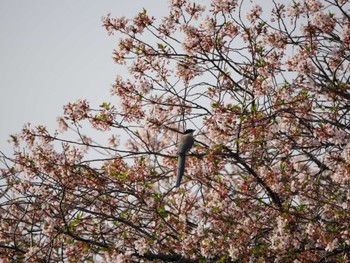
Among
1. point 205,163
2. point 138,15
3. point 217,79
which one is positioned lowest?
point 205,163

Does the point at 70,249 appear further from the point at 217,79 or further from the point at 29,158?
the point at 217,79

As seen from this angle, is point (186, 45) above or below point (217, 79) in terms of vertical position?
above

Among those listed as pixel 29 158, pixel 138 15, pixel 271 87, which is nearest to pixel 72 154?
pixel 29 158

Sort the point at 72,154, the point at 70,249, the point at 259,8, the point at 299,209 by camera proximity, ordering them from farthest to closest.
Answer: the point at 259,8
the point at 72,154
the point at 70,249
the point at 299,209

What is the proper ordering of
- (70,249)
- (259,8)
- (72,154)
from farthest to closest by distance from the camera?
(259,8) < (72,154) < (70,249)

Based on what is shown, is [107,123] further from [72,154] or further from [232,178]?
[232,178]

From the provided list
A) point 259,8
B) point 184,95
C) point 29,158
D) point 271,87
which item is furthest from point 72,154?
point 259,8

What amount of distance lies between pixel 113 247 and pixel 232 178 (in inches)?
101

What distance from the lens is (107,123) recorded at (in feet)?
20.5

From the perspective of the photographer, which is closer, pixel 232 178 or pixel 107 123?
pixel 107 123

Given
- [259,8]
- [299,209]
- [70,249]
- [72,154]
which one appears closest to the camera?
[299,209]

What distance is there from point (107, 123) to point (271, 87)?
2711 millimetres

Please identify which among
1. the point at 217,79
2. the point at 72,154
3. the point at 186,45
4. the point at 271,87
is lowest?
the point at 72,154

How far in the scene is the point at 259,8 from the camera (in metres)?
6.91
